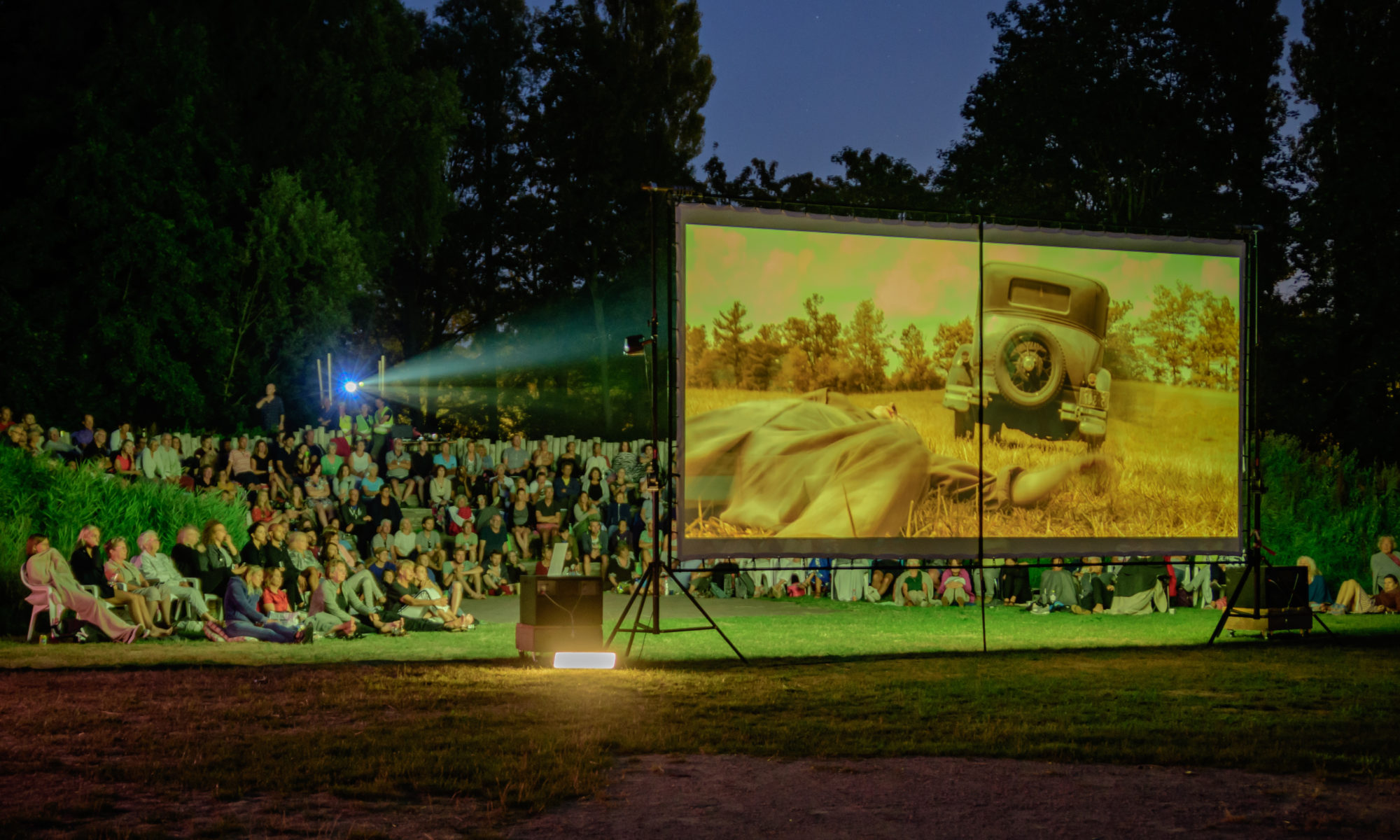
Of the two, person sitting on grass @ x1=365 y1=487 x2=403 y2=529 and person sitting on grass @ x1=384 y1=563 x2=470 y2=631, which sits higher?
person sitting on grass @ x1=365 y1=487 x2=403 y2=529

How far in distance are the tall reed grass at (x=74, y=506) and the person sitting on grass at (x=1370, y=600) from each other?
15451 millimetres

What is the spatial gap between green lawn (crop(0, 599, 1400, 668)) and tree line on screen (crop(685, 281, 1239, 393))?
2.68 metres

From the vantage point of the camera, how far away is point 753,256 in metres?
11.0

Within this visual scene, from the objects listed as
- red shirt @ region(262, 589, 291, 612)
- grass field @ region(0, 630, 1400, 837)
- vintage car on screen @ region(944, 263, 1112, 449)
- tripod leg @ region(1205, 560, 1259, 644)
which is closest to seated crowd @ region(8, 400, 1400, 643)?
red shirt @ region(262, 589, 291, 612)

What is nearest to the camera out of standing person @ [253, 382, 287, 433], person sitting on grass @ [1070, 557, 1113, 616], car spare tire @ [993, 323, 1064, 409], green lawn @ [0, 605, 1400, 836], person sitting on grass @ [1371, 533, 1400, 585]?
green lawn @ [0, 605, 1400, 836]

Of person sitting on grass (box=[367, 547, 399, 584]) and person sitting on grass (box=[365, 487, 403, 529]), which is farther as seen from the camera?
person sitting on grass (box=[365, 487, 403, 529])

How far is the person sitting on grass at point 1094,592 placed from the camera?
1608 centimetres

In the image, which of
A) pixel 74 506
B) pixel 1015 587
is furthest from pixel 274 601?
pixel 1015 587

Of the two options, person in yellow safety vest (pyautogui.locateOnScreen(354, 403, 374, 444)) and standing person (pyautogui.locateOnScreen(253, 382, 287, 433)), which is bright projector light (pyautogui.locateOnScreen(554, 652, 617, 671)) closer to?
person in yellow safety vest (pyautogui.locateOnScreen(354, 403, 374, 444))

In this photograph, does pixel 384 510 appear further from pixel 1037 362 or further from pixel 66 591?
pixel 1037 362

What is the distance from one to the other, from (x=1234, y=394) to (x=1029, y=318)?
8.64 feet

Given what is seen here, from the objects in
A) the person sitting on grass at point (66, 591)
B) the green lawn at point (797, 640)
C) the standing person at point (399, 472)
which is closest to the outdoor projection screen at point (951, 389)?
the green lawn at point (797, 640)

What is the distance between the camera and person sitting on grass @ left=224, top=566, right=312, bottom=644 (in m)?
12.1

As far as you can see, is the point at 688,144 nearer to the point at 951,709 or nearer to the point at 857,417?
the point at 857,417
